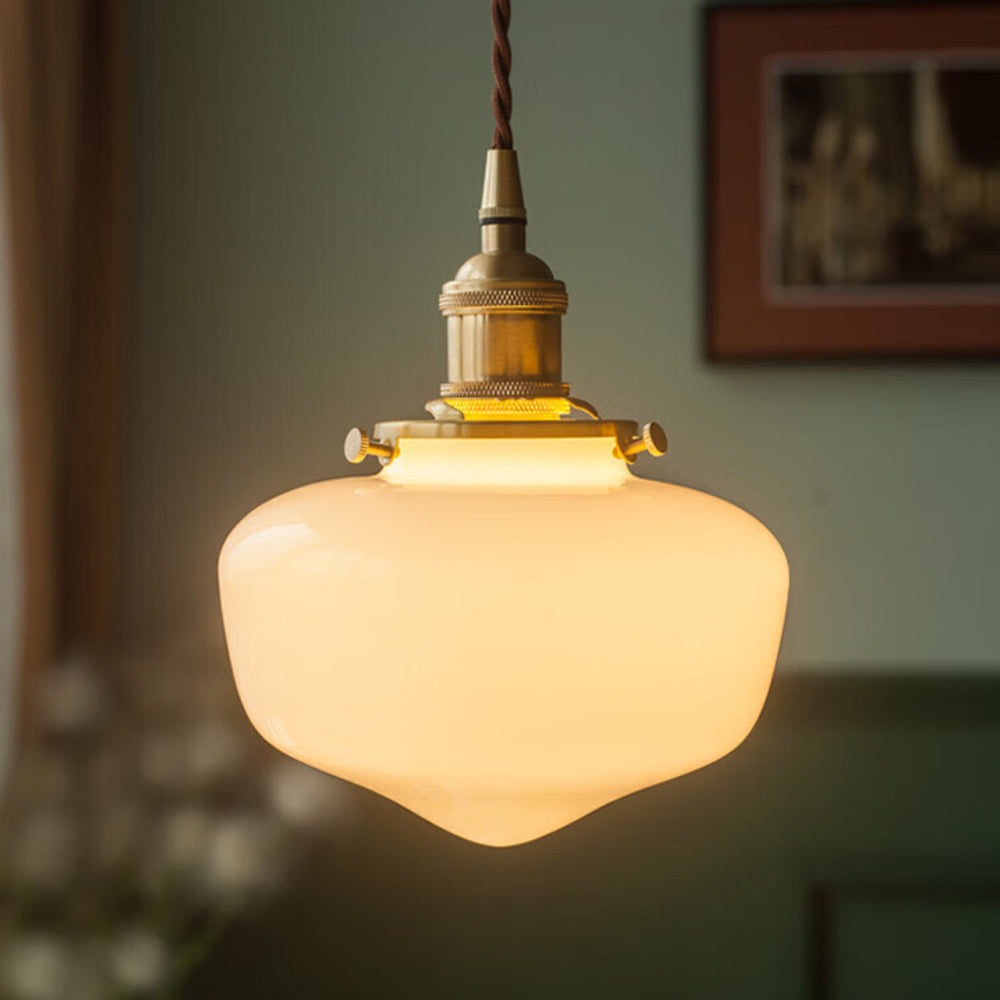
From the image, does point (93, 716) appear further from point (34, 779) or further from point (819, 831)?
point (819, 831)

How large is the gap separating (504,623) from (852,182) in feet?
3.27

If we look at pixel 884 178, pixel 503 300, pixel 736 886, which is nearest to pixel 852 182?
pixel 884 178

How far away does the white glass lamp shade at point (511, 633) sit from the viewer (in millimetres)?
272

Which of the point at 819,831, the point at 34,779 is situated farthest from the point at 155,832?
the point at 819,831

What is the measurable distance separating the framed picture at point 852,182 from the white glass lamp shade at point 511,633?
0.87m

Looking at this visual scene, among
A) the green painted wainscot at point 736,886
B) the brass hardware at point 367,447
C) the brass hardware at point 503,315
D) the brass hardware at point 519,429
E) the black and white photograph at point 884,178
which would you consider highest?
the black and white photograph at point 884,178

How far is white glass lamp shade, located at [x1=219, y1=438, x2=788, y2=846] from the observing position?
27cm

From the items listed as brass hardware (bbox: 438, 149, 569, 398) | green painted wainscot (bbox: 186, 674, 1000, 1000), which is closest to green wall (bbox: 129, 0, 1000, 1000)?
green painted wainscot (bbox: 186, 674, 1000, 1000)

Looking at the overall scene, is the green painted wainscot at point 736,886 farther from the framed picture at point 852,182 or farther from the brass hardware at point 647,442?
the brass hardware at point 647,442

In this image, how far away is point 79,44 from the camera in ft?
3.44

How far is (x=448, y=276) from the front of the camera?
3.69 ft

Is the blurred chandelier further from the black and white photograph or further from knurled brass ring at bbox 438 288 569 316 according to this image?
the black and white photograph

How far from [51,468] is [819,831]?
899mm

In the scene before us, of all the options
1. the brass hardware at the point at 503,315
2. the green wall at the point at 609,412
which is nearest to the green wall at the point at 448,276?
the green wall at the point at 609,412
